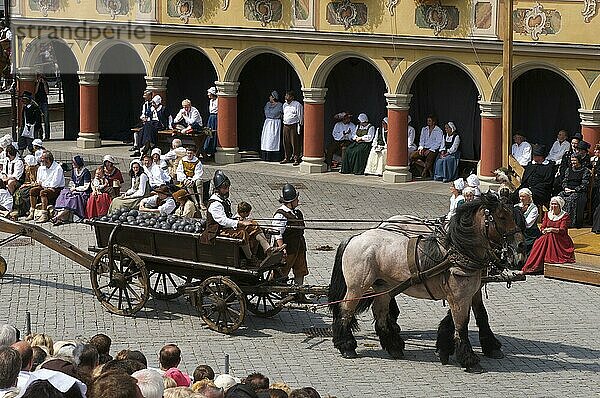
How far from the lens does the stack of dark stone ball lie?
16438mm

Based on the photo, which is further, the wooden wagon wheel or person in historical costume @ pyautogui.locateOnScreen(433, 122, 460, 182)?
person in historical costume @ pyautogui.locateOnScreen(433, 122, 460, 182)

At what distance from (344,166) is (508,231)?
14.3 meters

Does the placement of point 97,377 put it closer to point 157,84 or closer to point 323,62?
point 323,62

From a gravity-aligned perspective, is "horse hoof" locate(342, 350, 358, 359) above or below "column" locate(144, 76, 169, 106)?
below

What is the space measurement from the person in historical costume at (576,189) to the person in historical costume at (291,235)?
22.6 ft

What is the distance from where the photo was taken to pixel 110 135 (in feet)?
111

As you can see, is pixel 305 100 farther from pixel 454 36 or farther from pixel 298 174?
pixel 454 36

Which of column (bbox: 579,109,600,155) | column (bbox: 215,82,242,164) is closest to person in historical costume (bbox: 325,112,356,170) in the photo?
column (bbox: 215,82,242,164)

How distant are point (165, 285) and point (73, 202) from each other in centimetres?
655

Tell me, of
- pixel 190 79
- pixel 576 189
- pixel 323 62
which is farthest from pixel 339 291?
pixel 190 79

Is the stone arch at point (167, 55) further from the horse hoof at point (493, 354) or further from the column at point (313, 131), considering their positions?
the horse hoof at point (493, 354)

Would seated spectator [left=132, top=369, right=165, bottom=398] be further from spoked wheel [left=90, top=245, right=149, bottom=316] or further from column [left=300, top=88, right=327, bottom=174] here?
column [left=300, top=88, right=327, bottom=174]

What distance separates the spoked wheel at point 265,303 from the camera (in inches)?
643

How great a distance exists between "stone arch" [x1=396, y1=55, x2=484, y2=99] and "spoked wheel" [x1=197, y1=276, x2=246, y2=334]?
11.2 meters
